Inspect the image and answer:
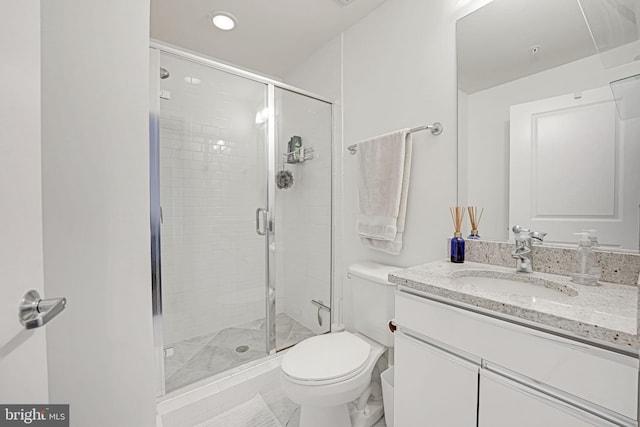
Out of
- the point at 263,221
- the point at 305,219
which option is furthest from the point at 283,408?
the point at 305,219

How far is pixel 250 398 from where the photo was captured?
1520 millimetres

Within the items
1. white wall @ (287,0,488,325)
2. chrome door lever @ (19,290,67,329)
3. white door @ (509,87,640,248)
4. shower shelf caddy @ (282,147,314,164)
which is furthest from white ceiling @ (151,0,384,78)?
chrome door lever @ (19,290,67,329)

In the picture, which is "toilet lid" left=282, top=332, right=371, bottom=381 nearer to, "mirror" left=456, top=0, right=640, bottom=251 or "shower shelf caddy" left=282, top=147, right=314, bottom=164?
"mirror" left=456, top=0, right=640, bottom=251

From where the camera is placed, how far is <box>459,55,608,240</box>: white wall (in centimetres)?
108

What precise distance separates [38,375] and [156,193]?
0.97 metres

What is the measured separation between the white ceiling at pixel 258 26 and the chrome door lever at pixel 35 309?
1.81 m

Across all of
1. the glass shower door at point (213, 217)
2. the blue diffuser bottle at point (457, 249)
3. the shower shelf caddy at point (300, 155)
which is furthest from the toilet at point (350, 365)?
the shower shelf caddy at point (300, 155)

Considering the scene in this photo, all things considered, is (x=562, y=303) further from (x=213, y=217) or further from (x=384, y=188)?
(x=213, y=217)

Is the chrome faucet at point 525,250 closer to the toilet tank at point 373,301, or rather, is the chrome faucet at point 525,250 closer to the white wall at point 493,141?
the white wall at point 493,141

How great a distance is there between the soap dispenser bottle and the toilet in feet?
2.32

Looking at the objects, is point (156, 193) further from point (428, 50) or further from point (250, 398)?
point (428, 50)

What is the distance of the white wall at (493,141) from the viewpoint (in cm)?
108

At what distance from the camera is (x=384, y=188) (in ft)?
5.07

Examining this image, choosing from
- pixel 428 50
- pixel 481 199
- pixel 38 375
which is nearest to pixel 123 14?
pixel 38 375
